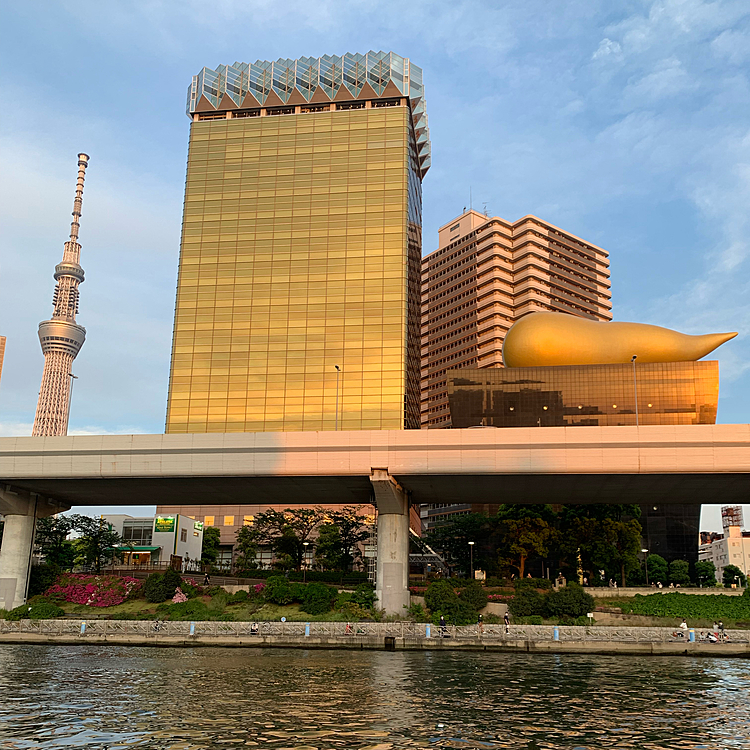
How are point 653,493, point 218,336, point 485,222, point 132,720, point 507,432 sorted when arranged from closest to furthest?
point 132,720
point 507,432
point 653,493
point 218,336
point 485,222

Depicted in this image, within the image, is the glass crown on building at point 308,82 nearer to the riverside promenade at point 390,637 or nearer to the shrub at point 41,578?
the shrub at point 41,578

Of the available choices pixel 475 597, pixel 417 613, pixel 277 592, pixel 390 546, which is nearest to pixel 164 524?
pixel 277 592

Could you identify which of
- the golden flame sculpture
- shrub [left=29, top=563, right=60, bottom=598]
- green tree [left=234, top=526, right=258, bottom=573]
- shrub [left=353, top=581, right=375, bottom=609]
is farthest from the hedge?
green tree [left=234, top=526, right=258, bottom=573]

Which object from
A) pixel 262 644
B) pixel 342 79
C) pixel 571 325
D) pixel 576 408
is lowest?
pixel 262 644

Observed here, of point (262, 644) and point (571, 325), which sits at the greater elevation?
point (571, 325)

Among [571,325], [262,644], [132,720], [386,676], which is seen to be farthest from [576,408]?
[132,720]

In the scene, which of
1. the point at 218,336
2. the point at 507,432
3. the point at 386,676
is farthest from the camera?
the point at 218,336

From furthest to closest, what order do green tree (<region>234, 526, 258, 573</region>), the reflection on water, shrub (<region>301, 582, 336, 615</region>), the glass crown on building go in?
the glass crown on building
green tree (<region>234, 526, 258, 573</region>)
shrub (<region>301, 582, 336, 615</region>)
the reflection on water

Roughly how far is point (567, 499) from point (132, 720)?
53936 millimetres

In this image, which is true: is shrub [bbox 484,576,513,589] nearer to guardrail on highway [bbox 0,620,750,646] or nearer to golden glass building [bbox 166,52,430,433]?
guardrail on highway [bbox 0,620,750,646]

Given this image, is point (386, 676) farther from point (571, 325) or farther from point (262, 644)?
point (571, 325)

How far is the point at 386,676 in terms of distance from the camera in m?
31.2

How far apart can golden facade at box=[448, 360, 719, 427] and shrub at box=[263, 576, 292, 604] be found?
127 ft

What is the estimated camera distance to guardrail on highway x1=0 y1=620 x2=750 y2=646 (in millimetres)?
45656
